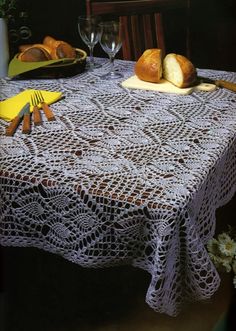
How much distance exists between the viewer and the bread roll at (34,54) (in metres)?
1.29

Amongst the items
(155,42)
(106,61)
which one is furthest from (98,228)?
(155,42)

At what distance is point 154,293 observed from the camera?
659mm

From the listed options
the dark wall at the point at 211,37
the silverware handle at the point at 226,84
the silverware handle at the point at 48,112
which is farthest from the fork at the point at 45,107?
the dark wall at the point at 211,37

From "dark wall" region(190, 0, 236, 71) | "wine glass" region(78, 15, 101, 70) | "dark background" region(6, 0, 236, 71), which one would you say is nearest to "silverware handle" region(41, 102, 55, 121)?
"wine glass" region(78, 15, 101, 70)

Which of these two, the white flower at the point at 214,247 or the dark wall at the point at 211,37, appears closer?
the white flower at the point at 214,247

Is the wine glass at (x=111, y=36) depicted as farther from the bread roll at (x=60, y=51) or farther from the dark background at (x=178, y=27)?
the dark background at (x=178, y=27)

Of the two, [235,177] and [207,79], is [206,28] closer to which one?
[207,79]

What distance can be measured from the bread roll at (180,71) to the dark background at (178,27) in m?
0.61

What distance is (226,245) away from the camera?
891 millimetres

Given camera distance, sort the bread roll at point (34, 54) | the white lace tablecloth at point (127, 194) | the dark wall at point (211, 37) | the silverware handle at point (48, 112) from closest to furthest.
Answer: the white lace tablecloth at point (127, 194)
the silverware handle at point (48, 112)
the bread roll at point (34, 54)
the dark wall at point (211, 37)

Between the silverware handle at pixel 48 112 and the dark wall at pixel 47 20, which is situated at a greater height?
the dark wall at pixel 47 20

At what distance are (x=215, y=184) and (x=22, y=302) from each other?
1.82ft

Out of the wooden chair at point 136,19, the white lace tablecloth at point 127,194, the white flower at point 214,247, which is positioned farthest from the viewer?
the wooden chair at point 136,19

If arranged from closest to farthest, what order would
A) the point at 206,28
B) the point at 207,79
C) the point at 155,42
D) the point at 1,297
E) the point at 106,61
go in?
the point at 1,297, the point at 207,79, the point at 106,61, the point at 155,42, the point at 206,28
